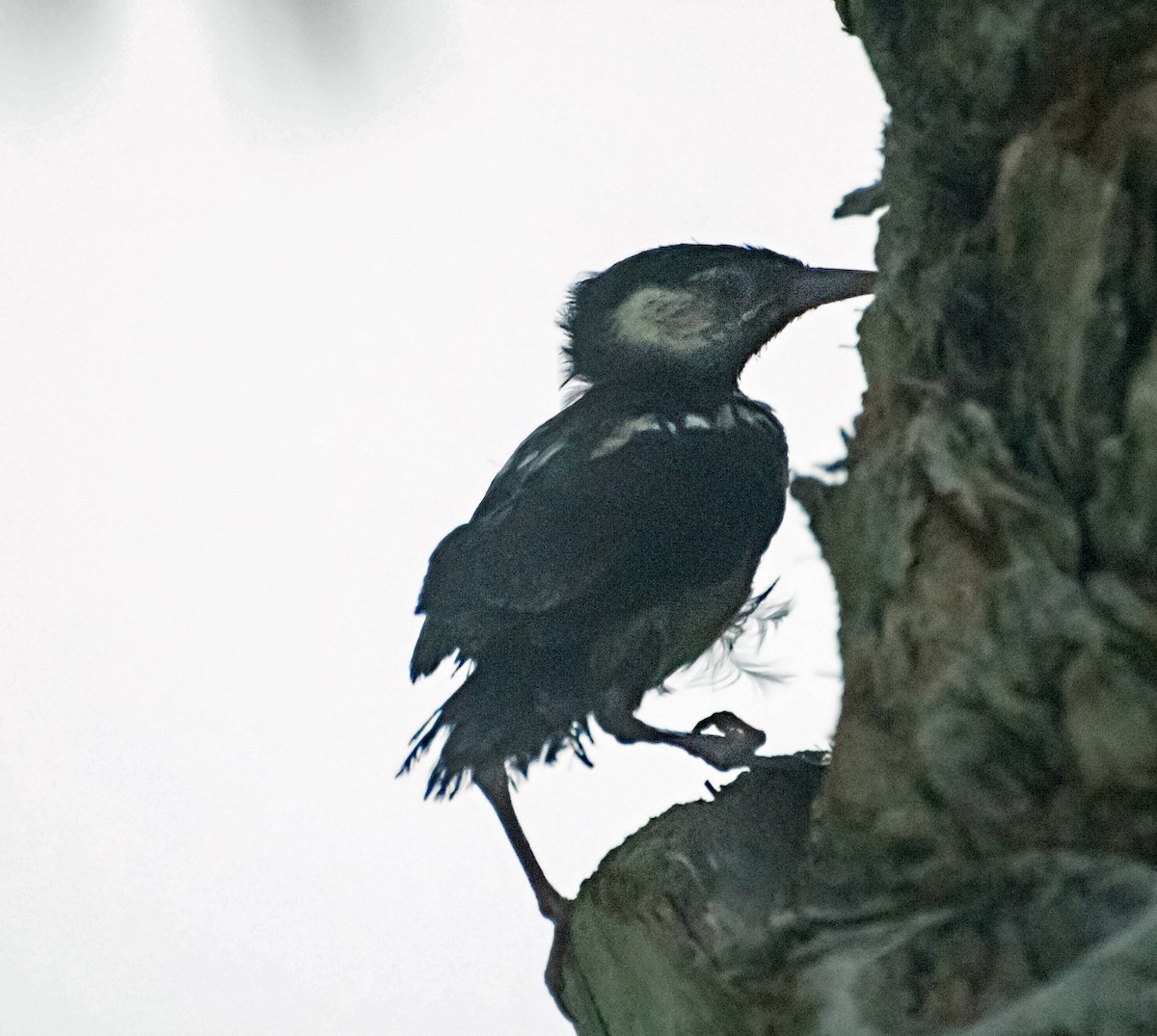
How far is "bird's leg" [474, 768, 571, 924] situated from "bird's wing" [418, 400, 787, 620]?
0.28 meters

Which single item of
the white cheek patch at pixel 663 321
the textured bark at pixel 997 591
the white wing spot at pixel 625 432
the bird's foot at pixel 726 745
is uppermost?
the white cheek patch at pixel 663 321

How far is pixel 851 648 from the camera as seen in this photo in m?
1.62

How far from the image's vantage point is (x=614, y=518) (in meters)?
2.76

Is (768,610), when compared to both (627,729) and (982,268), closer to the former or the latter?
(627,729)

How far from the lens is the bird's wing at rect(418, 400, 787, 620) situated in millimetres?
2748

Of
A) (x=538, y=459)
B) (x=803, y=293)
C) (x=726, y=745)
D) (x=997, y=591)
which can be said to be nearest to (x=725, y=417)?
(x=538, y=459)

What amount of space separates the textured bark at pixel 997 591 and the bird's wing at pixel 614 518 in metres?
1.08

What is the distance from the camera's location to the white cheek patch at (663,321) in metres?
3.36

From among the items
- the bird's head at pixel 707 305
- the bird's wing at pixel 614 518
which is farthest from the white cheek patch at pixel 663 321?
the bird's wing at pixel 614 518

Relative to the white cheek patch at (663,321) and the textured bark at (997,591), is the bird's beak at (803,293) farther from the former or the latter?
the textured bark at (997,591)

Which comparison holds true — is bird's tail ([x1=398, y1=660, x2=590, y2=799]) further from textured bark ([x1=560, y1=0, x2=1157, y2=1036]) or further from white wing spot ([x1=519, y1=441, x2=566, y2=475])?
textured bark ([x1=560, y1=0, x2=1157, y2=1036])

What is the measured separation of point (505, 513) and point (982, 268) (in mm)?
1440

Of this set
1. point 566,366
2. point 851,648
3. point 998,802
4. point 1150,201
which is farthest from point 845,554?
point 566,366

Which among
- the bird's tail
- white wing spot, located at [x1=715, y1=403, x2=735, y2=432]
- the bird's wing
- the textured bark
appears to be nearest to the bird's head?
white wing spot, located at [x1=715, y1=403, x2=735, y2=432]
